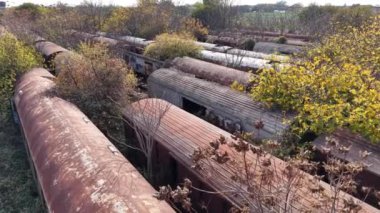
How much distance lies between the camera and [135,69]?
1780cm

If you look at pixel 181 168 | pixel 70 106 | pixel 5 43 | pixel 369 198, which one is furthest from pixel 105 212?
pixel 5 43

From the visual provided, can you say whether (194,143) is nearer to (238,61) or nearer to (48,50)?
(238,61)

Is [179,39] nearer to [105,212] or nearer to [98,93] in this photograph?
[98,93]

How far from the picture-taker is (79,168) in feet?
17.3

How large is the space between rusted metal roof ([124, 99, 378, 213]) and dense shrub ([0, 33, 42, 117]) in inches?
238

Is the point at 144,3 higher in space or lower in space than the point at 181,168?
higher

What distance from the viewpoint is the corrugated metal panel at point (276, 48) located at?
17919 mm

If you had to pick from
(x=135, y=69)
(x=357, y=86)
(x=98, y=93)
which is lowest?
(x=135, y=69)

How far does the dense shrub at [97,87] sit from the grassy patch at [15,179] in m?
2.18

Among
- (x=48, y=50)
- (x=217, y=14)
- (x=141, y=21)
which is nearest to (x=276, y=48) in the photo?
(x=141, y=21)

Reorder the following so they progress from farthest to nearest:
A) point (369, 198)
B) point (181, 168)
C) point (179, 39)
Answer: point (179, 39) → point (181, 168) → point (369, 198)

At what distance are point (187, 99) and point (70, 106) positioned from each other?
12.4 ft

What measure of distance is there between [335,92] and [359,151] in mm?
2390

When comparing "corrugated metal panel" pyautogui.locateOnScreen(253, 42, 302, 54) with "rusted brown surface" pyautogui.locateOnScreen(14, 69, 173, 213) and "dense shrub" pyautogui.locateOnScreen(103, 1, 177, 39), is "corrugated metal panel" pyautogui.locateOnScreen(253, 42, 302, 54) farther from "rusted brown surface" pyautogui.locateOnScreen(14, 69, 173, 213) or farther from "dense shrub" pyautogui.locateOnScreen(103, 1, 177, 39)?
"rusted brown surface" pyautogui.locateOnScreen(14, 69, 173, 213)
